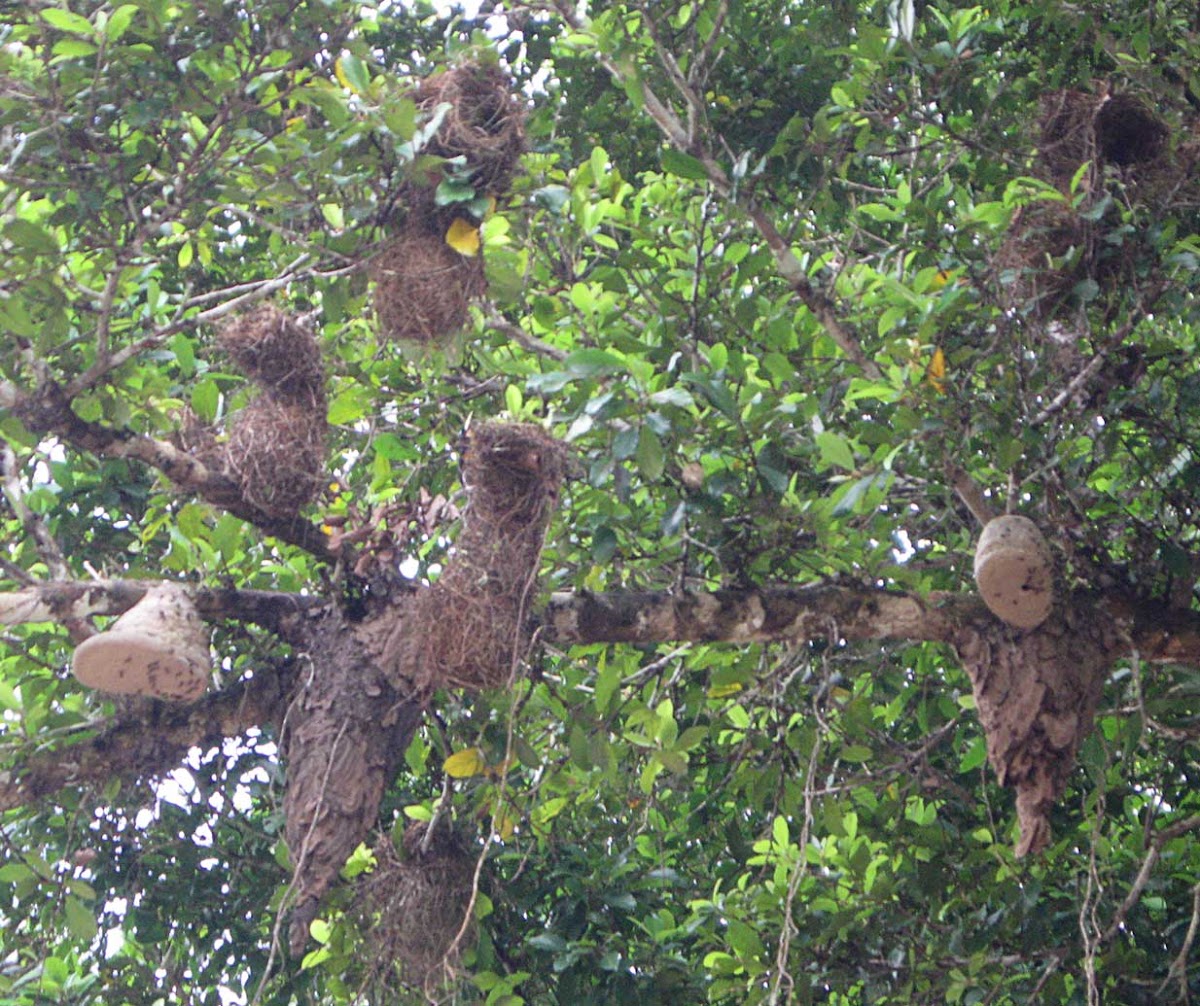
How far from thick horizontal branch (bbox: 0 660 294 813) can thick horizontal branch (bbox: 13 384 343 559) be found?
0.57m

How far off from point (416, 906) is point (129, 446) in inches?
60.4

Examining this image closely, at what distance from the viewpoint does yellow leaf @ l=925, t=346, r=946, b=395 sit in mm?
3822

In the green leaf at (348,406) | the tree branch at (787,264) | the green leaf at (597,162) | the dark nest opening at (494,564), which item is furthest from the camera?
the green leaf at (597,162)

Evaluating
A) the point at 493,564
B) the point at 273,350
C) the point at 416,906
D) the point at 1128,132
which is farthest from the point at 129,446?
the point at 1128,132

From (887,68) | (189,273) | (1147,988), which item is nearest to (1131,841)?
(1147,988)

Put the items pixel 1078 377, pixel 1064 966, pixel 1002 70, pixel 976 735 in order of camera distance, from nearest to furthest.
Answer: pixel 1078 377
pixel 1064 966
pixel 976 735
pixel 1002 70

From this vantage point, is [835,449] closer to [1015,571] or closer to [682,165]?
[1015,571]

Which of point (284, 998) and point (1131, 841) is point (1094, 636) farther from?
point (284, 998)

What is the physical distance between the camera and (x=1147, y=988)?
4.13 metres

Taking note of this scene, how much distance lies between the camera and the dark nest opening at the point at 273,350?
3.82 meters

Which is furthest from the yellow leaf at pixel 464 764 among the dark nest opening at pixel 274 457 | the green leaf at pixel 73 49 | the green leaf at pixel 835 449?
the green leaf at pixel 73 49

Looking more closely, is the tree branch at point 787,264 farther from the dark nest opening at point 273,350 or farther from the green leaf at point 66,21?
the green leaf at point 66,21

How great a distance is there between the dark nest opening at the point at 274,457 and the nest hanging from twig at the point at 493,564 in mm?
452

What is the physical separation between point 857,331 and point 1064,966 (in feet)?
6.36
